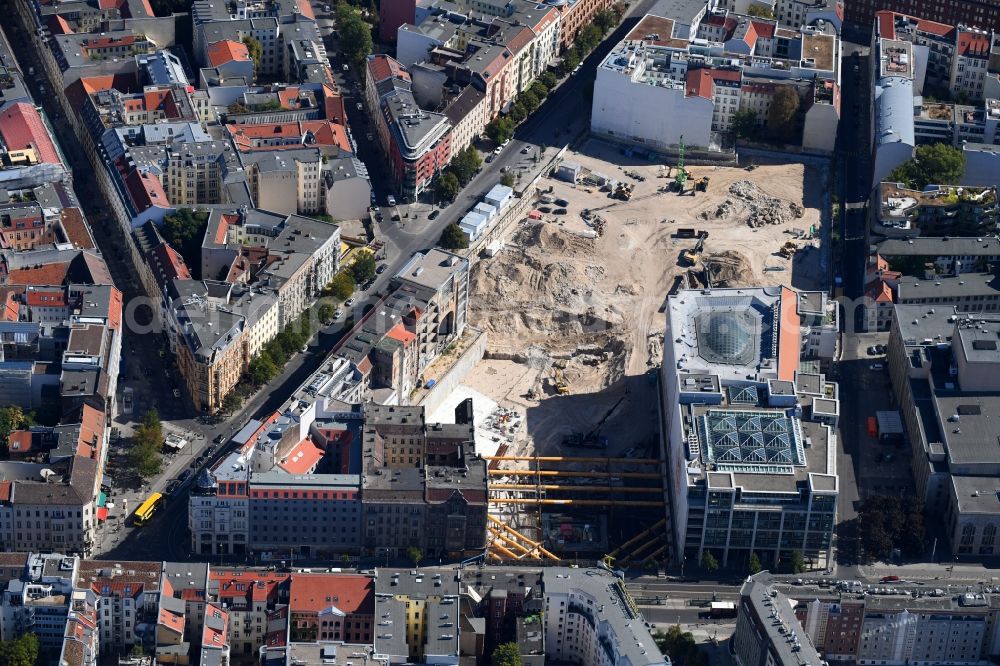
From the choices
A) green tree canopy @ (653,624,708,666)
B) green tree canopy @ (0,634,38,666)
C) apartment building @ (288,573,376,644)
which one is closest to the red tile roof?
apartment building @ (288,573,376,644)

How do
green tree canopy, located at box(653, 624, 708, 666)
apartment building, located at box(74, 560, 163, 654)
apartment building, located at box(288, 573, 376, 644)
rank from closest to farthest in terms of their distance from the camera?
1. apartment building, located at box(74, 560, 163, 654)
2. apartment building, located at box(288, 573, 376, 644)
3. green tree canopy, located at box(653, 624, 708, 666)

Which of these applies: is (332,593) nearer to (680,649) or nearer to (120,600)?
(120,600)

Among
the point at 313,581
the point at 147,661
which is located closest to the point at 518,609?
the point at 313,581

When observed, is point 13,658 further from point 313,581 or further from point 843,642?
point 843,642

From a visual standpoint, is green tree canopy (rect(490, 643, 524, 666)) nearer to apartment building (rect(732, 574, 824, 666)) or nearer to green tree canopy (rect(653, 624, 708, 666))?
green tree canopy (rect(653, 624, 708, 666))

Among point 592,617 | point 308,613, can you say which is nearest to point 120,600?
point 308,613

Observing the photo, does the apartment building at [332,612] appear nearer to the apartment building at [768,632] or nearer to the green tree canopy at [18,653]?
the green tree canopy at [18,653]

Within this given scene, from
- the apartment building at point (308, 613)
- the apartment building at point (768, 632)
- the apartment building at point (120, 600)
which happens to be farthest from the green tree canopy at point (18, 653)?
the apartment building at point (768, 632)
